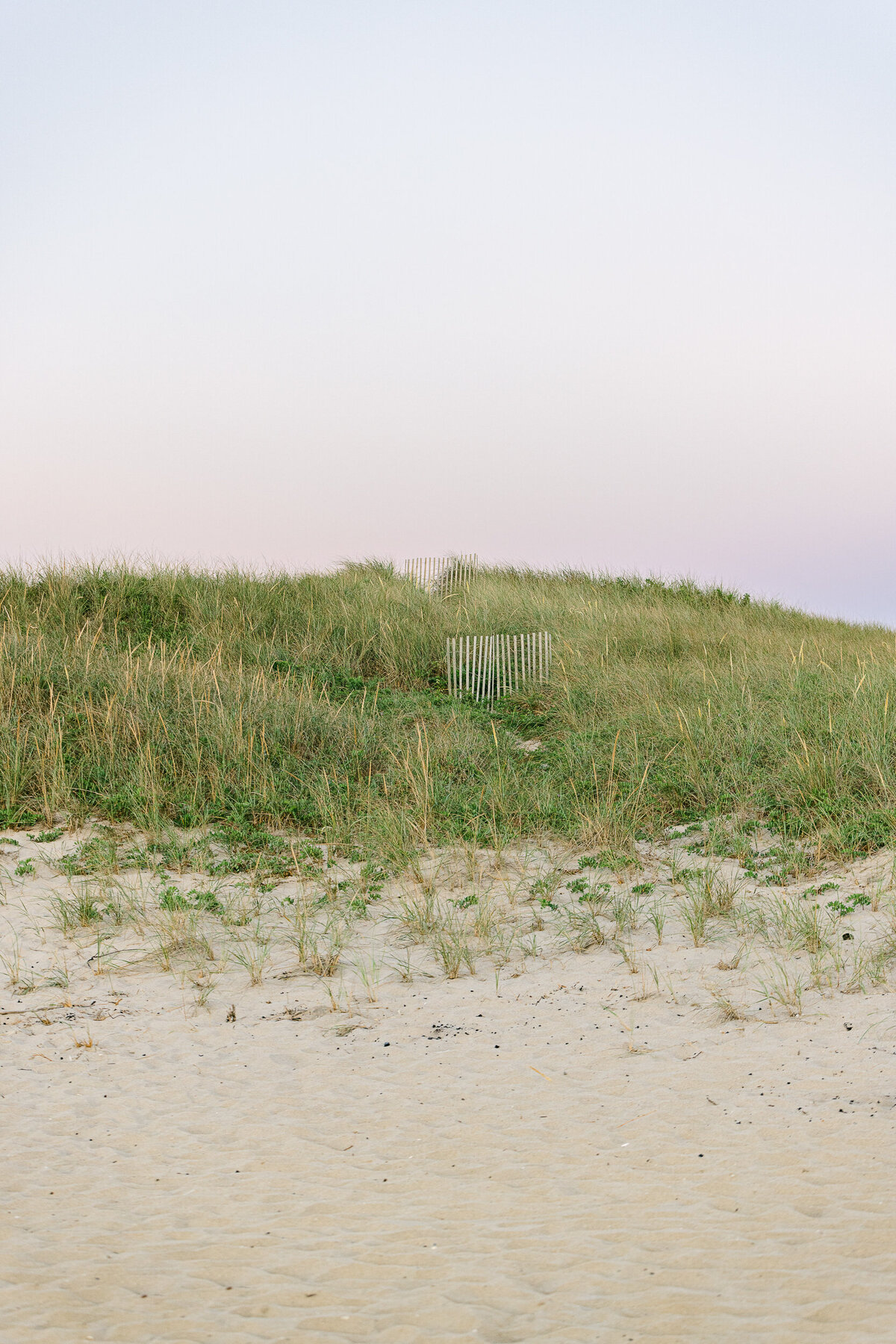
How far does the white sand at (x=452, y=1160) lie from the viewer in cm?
280

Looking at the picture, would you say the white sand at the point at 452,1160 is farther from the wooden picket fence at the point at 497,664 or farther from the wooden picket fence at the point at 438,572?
the wooden picket fence at the point at 438,572

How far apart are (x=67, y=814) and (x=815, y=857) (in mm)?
5735

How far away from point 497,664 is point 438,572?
7.57m

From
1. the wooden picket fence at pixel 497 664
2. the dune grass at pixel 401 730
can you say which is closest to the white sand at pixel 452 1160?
the dune grass at pixel 401 730

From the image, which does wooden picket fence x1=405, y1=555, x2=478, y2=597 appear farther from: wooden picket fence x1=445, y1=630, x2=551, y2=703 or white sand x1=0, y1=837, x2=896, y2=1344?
white sand x1=0, y1=837, x2=896, y2=1344

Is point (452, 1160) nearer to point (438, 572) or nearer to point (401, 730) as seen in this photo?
point (401, 730)

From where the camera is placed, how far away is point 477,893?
22.0 ft

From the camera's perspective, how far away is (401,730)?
1055 cm

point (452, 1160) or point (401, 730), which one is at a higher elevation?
point (401, 730)

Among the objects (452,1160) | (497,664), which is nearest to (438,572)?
(497,664)

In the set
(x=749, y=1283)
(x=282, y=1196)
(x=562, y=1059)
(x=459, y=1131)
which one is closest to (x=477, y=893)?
(x=562, y=1059)

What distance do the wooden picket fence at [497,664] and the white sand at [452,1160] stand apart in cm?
791

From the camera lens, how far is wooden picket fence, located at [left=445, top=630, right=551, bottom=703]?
538 inches

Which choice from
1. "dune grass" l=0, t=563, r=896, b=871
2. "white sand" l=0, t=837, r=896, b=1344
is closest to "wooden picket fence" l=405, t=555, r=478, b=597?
"dune grass" l=0, t=563, r=896, b=871
